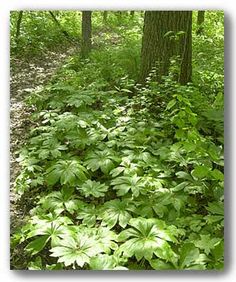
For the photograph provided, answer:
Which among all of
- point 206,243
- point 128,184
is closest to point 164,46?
point 128,184

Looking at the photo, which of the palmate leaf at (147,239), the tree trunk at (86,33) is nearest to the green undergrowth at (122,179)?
the palmate leaf at (147,239)

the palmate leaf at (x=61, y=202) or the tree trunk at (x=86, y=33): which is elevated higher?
the tree trunk at (x=86, y=33)

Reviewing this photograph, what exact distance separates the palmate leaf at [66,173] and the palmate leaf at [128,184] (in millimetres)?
187

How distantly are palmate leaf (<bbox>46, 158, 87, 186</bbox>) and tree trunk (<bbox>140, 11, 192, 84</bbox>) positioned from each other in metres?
0.84

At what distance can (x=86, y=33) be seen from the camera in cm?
293

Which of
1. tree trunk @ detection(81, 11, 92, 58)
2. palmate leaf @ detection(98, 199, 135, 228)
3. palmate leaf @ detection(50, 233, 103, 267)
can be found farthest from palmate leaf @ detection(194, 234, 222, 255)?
tree trunk @ detection(81, 11, 92, 58)

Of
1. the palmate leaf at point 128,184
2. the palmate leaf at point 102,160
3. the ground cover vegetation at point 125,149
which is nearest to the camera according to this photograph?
the ground cover vegetation at point 125,149

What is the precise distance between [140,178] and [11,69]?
1045 millimetres

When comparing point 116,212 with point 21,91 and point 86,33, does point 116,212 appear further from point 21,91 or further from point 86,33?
point 86,33

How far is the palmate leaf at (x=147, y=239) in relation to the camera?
2139 mm

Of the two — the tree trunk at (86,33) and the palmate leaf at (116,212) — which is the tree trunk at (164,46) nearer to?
the tree trunk at (86,33)

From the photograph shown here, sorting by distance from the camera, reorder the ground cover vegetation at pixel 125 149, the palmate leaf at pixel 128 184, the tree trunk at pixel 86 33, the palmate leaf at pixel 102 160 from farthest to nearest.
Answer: the tree trunk at pixel 86 33
the palmate leaf at pixel 102 160
the palmate leaf at pixel 128 184
the ground cover vegetation at pixel 125 149

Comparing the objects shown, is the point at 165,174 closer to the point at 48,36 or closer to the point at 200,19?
the point at 200,19

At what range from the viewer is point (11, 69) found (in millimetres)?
2721
